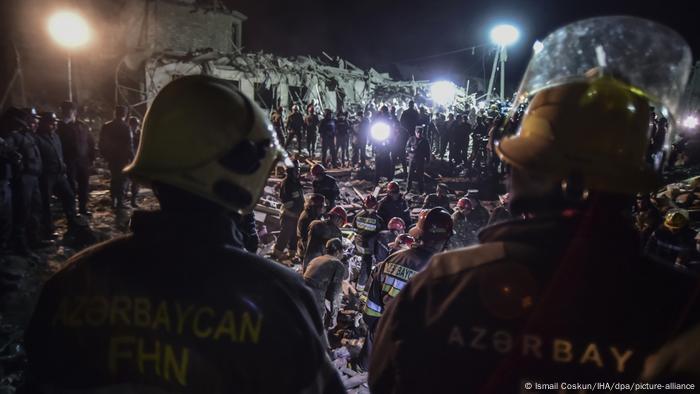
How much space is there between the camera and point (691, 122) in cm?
2558

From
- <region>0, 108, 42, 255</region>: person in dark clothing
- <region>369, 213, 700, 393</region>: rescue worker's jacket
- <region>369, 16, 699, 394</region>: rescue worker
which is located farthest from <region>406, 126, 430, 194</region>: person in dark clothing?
<region>369, 213, 700, 393</region>: rescue worker's jacket

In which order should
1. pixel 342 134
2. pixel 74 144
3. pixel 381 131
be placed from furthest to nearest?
pixel 342 134, pixel 381 131, pixel 74 144

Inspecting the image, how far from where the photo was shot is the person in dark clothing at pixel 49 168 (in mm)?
8203

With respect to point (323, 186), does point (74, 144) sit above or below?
above

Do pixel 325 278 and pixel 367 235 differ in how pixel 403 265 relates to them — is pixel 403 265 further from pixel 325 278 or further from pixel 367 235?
pixel 367 235

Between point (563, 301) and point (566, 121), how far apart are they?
67 cm

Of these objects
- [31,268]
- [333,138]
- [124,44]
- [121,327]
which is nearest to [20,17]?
[124,44]

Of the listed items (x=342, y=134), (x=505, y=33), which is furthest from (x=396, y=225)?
(x=505, y=33)

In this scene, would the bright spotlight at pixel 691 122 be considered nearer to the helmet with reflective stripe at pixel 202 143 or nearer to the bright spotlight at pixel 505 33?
the bright spotlight at pixel 505 33

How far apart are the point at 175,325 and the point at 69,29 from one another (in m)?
31.6

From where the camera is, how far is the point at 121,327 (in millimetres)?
1564

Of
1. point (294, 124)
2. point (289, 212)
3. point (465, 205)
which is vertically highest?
point (294, 124)

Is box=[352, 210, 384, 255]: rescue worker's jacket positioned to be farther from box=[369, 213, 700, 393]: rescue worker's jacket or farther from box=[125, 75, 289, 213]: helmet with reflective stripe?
box=[369, 213, 700, 393]: rescue worker's jacket

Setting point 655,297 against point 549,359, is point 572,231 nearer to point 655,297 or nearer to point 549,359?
point 655,297
